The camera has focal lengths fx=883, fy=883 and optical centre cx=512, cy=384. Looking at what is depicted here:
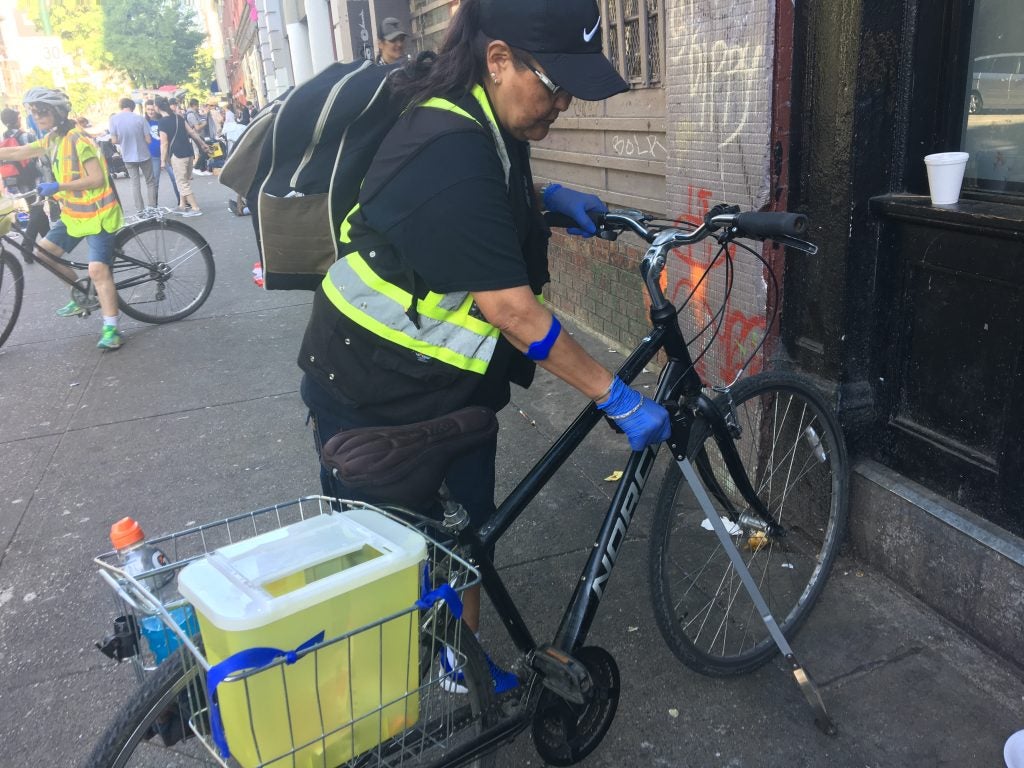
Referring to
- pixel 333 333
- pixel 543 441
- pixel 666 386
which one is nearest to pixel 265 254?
pixel 333 333

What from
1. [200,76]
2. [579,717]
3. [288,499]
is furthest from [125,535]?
[200,76]

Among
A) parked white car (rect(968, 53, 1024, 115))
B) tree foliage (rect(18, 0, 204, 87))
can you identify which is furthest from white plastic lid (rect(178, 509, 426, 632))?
tree foliage (rect(18, 0, 204, 87))

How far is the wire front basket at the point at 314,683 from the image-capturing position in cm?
157

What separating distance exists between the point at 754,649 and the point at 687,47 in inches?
90.8

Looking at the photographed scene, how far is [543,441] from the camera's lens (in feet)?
15.4

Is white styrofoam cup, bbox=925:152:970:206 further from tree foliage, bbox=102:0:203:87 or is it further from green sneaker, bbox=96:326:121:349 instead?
tree foliage, bbox=102:0:203:87

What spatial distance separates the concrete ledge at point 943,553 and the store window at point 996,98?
1034 mm

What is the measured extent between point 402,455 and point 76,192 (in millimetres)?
5663

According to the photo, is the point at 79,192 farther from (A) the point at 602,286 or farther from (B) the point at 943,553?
(B) the point at 943,553

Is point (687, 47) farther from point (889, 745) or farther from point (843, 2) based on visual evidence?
point (889, 745)

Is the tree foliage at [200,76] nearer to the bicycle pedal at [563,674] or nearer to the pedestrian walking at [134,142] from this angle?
the pedestrian walking at [134,142]

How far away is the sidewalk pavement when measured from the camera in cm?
257

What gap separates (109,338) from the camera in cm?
684

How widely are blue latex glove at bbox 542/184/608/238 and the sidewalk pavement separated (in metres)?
1.42
